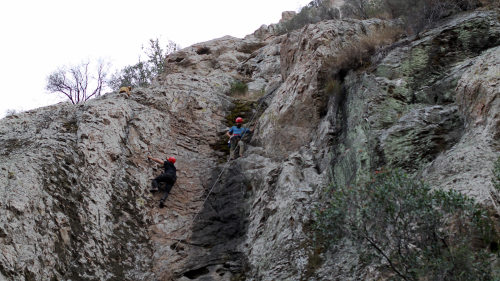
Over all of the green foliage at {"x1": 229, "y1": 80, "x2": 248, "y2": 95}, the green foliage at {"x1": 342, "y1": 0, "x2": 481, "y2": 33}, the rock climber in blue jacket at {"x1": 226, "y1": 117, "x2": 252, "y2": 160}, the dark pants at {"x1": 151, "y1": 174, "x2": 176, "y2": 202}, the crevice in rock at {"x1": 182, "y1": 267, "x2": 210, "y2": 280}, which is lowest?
the crevice in rock at {"x1": 182, "y1": 267, "x2": 210, "y2": 280}

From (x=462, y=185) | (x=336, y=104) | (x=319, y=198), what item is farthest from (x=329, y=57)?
(x=462, y=185)

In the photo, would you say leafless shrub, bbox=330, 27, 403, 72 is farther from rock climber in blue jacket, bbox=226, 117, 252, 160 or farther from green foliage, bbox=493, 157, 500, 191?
green foliage, bbox=493, 157, 500, 191

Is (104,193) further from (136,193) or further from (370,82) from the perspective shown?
(370,82)

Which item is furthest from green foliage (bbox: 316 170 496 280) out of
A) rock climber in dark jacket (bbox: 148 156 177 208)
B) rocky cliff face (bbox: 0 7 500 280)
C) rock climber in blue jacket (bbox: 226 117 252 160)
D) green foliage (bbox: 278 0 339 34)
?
green foliage (bbox: 278 0 339 34)

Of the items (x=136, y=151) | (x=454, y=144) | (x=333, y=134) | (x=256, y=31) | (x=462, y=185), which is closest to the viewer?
(x=462, y=185)

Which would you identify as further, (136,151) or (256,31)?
(256,31)

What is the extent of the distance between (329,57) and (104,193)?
24.1 ft

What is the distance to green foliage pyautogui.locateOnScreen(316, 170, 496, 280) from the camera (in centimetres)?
660

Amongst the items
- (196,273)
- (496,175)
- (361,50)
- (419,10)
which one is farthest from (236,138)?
(496,175)

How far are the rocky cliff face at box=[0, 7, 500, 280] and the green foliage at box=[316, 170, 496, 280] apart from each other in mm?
654

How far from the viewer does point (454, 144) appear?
9625 millimetres

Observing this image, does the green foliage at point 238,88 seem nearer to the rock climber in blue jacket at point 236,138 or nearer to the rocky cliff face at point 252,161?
the rocky cliff face at point 252,161

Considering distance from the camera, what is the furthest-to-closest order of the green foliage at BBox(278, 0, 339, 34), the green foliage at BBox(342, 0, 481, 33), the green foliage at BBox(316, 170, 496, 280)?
the green foliage at BBox(278, 0, 339, 34) → the green foliage at BBox(342, 0, 481, 33) → the green foliage at BBox(316, 170, 496, 280)

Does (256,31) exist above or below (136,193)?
above
